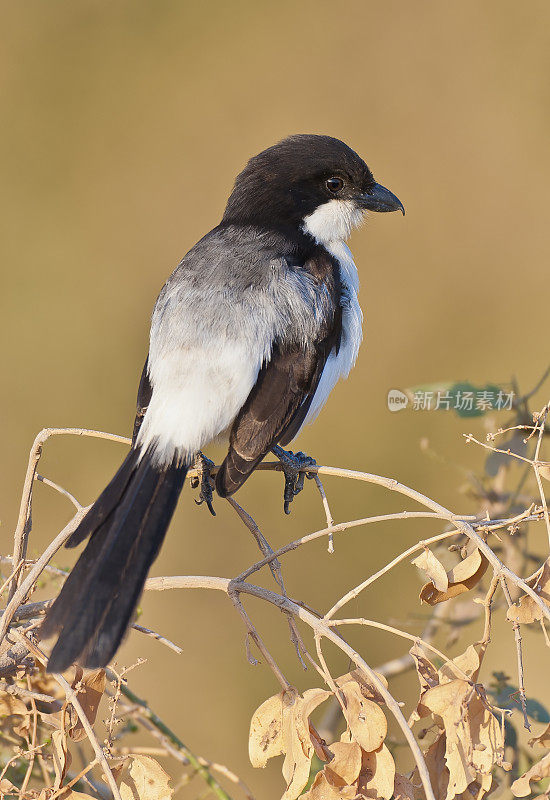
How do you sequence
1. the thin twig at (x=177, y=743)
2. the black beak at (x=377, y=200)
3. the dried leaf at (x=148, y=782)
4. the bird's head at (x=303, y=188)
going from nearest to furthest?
1. the dried leaf at (x=148, y=782)
2. the thin twig at (x=177, y=743)
3. the bird's head at (x=303, y=188)
4. the black beak at (x=377, y=200)

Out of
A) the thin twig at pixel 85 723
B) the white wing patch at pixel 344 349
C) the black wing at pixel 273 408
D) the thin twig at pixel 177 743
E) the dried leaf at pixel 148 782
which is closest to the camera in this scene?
the thin twig at pixel 85 723

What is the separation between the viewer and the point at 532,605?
1185 millimetres

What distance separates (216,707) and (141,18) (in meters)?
3.54

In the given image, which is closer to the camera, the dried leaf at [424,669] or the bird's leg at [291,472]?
the dried leaf at [424,669]

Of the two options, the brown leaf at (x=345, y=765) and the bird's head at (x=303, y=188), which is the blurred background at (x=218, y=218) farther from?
the brown leaf at (x=345, y=765)

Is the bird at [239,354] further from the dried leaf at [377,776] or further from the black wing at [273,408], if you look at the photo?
the dried leaf at [377,776]

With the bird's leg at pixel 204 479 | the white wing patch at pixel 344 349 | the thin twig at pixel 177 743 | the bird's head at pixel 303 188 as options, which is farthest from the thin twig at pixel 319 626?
the bird's head at pixel 303 188

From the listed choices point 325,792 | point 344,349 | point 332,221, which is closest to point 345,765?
point 325,792

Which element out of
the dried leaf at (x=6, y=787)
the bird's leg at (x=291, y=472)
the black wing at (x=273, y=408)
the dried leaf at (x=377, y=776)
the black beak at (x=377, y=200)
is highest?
the black beak at (x=377, y=200)

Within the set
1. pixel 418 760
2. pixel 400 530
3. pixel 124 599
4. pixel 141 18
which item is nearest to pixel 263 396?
pixel 124 599

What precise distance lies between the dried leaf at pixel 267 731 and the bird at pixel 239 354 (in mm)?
252

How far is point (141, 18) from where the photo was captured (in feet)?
16.3

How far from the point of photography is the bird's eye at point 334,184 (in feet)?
8.27

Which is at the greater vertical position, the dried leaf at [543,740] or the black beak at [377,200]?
the black beak at [377,200]
